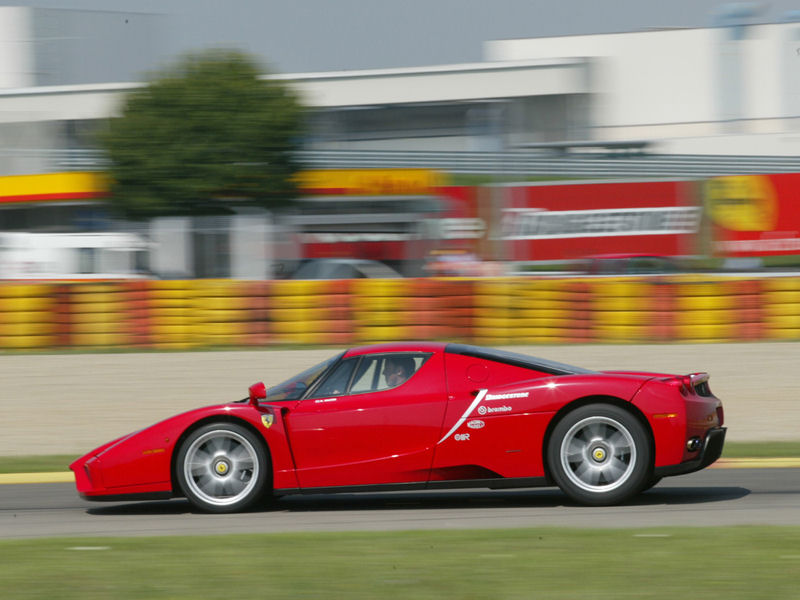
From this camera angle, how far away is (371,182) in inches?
1102

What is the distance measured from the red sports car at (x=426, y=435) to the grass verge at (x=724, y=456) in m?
2.56

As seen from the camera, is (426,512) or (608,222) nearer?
(426,512)

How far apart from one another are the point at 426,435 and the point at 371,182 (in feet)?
72.2

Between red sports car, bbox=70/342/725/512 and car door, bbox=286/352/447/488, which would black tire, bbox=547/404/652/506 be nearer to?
red sports car, bbox=70/342/725/512

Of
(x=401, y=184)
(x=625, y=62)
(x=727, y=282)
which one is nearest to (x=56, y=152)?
(x=401, y=184)

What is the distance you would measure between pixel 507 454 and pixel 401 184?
70.8ft

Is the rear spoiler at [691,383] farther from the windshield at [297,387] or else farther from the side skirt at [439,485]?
the windshield at [297,387]

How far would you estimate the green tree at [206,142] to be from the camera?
28266 mm

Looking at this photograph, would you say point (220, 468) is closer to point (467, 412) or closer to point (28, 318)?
point (467, 412)

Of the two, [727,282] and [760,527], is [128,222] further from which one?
[760,527]

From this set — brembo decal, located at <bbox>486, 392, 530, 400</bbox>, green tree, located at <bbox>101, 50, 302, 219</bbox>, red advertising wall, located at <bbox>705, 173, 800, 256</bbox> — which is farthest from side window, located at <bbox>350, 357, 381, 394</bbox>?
green tree, located at <bbox>101, 50, 302, 219</bbox>

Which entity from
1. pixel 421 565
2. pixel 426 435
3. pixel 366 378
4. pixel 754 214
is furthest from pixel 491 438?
pixel 754 214

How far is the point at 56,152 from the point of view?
34.8 m

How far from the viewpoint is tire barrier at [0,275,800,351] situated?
617 inches
